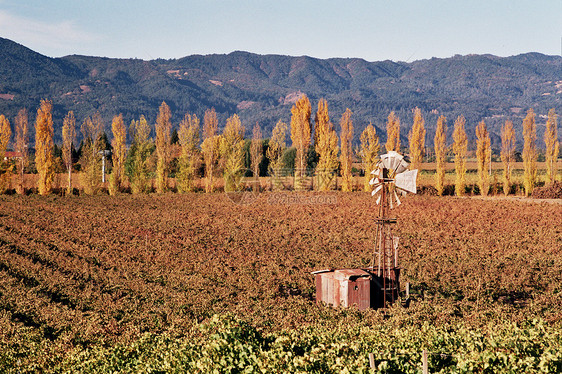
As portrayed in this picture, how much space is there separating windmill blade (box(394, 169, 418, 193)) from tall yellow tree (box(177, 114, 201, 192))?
120 ft

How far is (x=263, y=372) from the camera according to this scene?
7.34 meters

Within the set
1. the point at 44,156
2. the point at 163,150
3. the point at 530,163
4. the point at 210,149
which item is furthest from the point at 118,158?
the point at 530,163

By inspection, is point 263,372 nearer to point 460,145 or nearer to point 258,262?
point 258,262

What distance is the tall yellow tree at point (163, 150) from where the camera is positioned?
49812 millimetres

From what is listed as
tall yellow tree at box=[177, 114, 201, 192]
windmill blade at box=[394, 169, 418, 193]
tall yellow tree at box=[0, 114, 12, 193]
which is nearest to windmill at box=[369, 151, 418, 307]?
windmill blade at box=[394, 169, 418, 193]

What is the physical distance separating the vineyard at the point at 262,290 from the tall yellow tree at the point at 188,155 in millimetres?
15181

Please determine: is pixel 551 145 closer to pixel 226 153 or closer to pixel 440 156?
pixel 440 156

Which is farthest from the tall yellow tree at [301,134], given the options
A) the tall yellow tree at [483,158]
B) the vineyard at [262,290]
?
the vineyard at [262,290]

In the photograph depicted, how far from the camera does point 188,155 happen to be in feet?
176

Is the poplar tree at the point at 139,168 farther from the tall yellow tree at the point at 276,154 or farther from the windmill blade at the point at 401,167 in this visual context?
the windmill blade at the point at 401,167

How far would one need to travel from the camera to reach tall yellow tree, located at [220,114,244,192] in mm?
50656

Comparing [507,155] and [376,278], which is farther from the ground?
[507,155]

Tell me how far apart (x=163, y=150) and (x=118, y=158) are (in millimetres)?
4364

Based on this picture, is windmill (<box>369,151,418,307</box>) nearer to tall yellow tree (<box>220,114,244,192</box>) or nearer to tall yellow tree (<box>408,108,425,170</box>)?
tall yellow tree (<box>220,114,244,192</box>)
